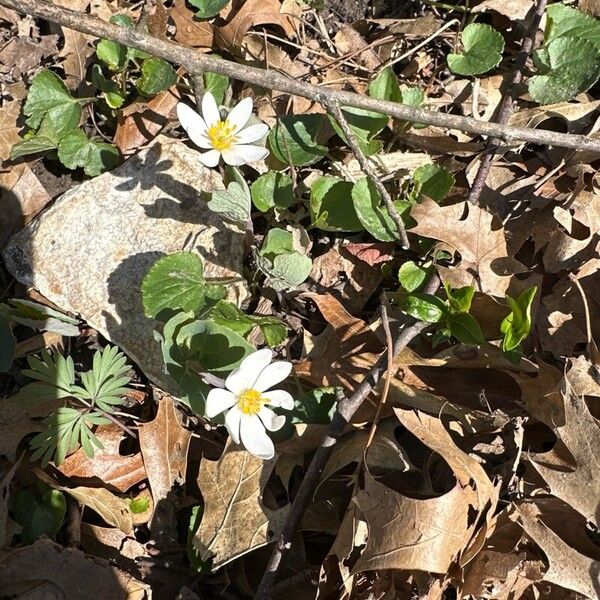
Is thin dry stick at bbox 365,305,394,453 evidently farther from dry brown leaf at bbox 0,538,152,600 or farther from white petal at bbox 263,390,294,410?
dry brown leaf at bbox 0,538,152,600

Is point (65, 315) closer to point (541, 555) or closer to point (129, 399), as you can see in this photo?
point (129, 399)

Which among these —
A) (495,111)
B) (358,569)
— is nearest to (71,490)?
(358,569)

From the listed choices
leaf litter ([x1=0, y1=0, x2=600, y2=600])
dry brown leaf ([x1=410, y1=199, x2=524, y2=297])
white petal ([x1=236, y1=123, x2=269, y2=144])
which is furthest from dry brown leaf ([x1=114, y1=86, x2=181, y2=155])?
dry brown leaf ([x1=410, y1=199, x2=524, y2=297])

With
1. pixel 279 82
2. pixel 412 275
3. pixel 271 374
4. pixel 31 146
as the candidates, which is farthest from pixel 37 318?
pixel 412 275

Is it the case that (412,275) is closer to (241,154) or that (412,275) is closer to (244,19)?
(241,154)

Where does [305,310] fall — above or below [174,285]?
below
